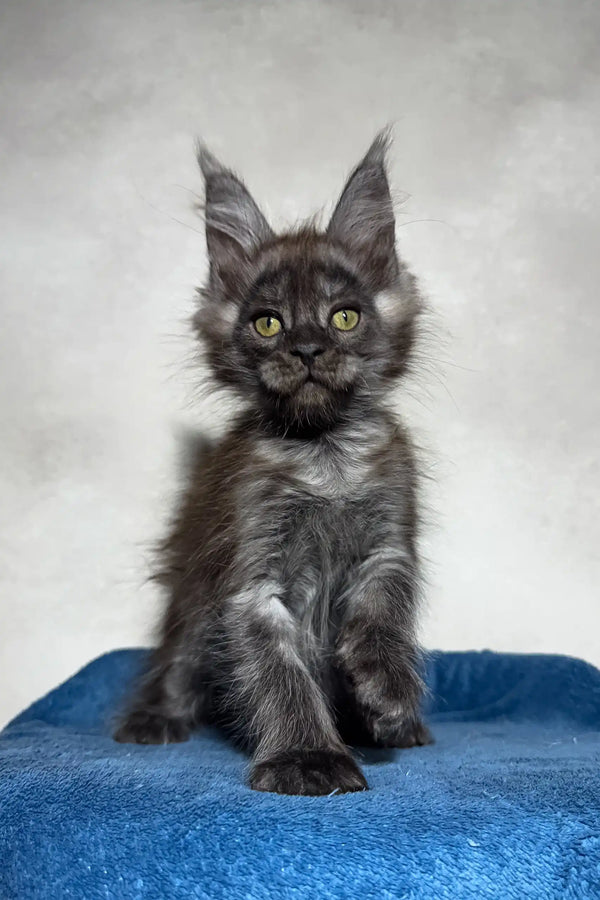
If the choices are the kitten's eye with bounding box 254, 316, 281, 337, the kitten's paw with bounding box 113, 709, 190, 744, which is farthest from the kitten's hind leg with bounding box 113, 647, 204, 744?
the kitten's eye with bounding box 254, 316, 281, 337

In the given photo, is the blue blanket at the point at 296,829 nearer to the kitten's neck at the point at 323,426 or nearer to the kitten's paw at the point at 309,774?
the kitten's paw at the point at 309,774

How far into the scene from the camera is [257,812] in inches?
48.8

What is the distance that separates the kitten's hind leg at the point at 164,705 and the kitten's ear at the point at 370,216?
0.92 meters

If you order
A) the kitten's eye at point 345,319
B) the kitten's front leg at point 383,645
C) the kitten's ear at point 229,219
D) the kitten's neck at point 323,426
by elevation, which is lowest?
the kitten's front leg at point 383,645

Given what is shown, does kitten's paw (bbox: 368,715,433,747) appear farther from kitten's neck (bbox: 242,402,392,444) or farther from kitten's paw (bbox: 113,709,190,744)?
kitten's neck (bbox: 242,402,392,444)

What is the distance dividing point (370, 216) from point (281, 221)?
737mm

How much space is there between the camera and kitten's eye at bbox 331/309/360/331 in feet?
5.57

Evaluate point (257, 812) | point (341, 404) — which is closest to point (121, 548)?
point (341, 404)

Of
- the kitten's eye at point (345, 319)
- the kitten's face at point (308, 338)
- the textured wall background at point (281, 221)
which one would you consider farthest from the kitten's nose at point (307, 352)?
the textured wall background at point (281, 221)

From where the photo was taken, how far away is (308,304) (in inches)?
65.7

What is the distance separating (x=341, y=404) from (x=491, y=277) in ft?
3.74

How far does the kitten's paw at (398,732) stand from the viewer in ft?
4.96

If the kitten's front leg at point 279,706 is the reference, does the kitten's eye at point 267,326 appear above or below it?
above

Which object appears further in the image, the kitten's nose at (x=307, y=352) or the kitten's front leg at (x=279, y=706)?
the kitten's nose at (x=307, y=352)
